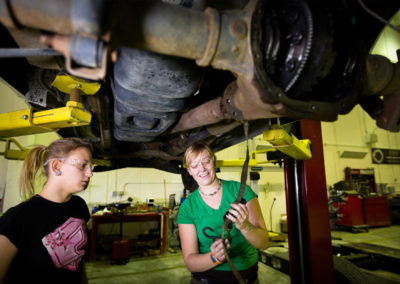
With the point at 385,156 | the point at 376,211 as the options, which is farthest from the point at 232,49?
the point at 385,156

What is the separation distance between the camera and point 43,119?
131 cm

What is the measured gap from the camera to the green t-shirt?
1.37 m

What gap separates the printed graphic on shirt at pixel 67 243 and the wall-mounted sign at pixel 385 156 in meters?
10.9

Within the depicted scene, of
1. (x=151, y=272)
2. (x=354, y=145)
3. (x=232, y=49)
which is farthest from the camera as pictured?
(x=354, y=145)

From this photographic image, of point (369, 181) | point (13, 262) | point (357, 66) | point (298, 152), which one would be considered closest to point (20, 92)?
point (13, 262)

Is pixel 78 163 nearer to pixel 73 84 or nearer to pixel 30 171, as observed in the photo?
pixel 30 171

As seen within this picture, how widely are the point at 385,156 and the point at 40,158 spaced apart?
461 inches

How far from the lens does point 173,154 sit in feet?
8.05

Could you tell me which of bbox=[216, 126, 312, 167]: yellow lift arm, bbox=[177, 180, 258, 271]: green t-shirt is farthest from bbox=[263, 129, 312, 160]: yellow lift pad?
bbox=[177, 180, 258, 271]: green t-shirt

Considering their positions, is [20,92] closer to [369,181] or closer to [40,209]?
[40,209]

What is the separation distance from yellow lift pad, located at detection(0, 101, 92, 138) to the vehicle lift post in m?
2.11

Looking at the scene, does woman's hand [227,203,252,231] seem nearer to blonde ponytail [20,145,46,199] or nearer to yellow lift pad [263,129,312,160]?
yellow lift pad [263,129,312,160]

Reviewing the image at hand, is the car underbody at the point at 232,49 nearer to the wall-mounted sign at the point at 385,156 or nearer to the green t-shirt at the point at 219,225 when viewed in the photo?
the green t-shirt at the point at 219,225

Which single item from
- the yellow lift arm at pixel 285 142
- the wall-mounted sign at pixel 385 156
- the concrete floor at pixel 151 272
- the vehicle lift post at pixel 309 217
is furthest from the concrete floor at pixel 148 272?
the wall-mounted sign at pixel 385 156
